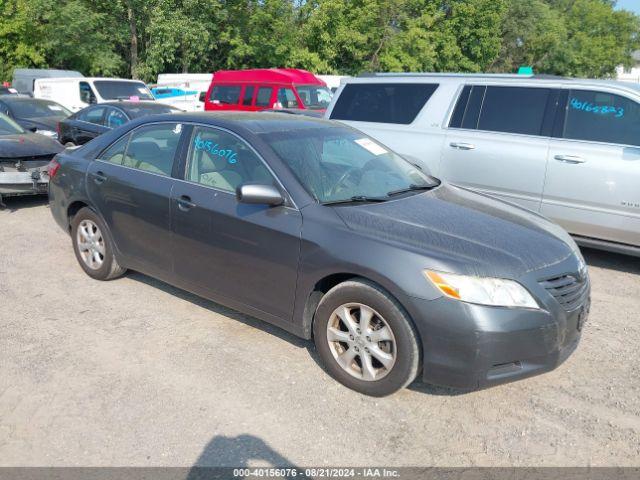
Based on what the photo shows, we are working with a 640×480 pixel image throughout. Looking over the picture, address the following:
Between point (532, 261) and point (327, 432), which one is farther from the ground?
point (532, 261)

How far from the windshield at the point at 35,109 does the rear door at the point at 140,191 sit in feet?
30.6

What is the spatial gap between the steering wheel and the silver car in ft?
8.35

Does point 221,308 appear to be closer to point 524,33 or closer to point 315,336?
point 315,336

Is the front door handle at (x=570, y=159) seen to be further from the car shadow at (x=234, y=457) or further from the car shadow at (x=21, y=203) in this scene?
the car shadow at (x=21, y=203)

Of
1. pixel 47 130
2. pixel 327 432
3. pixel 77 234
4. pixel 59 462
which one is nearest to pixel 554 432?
pixel 327 432

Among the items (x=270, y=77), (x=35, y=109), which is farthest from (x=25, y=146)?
(x=270, y=77)

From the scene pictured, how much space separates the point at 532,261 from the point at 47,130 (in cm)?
1175

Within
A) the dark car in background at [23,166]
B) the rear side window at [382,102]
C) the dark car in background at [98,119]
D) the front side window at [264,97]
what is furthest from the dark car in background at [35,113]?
the rear side window at [382,102]

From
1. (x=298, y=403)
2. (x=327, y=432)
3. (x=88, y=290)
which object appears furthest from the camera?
(x=88, y=290)

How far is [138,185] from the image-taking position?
179 inches

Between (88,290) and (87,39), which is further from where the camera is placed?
(87,39)

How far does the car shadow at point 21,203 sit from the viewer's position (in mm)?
8203

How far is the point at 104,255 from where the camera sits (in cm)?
508

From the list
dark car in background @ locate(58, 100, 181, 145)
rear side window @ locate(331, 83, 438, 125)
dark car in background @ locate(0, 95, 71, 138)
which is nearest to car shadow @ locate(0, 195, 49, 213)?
dark car in background @ locate(58, 100, 181, 145)
